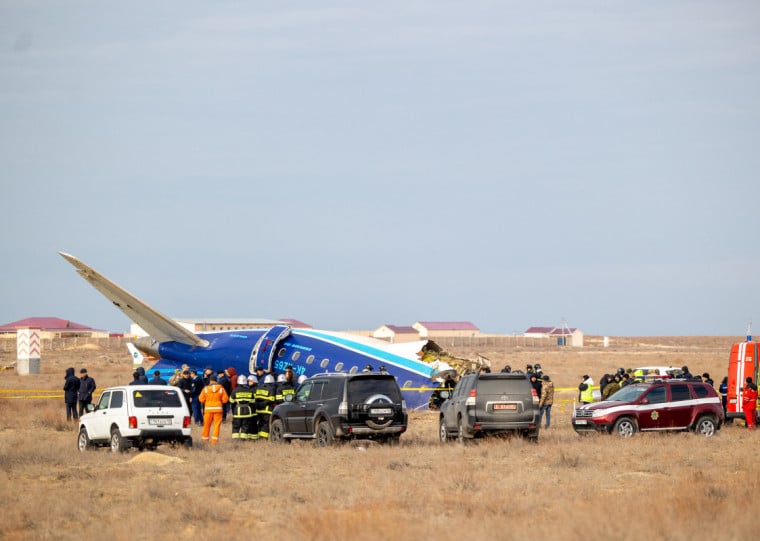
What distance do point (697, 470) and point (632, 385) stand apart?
9.12 m

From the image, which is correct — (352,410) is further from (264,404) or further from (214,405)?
(214,405)

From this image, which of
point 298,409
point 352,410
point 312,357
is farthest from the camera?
point 312,357

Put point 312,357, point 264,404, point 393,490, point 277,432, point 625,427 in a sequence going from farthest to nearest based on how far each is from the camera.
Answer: point 312,357, point 625,427, point 264,404, point 277,432, point 393,490

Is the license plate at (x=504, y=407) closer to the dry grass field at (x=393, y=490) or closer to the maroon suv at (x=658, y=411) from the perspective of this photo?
the dry grass field at (x=393, y=490)

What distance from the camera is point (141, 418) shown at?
78.0 ft

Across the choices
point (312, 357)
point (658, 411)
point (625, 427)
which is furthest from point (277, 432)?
point (658, 411)

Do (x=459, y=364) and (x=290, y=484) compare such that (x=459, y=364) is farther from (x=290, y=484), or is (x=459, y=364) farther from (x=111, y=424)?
(x=290, y=484)

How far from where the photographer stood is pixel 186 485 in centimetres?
1888

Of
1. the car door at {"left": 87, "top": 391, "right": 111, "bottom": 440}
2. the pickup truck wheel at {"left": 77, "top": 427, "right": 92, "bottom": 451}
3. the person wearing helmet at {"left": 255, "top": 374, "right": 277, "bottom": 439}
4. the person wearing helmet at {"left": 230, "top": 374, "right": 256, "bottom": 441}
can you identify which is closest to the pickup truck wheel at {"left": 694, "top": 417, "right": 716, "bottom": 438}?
the person wearing helmet at {"left": 255, "top": 374, "right": 277, "bottom": 439}

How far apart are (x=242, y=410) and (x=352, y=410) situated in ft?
13.7

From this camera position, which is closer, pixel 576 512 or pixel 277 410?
pixel 576 512

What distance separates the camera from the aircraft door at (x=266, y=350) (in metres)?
35.5

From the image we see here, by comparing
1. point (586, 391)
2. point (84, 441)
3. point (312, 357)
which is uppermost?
point (312, 357)

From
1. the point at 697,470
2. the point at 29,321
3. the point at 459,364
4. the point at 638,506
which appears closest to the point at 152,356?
the point at 459,364
